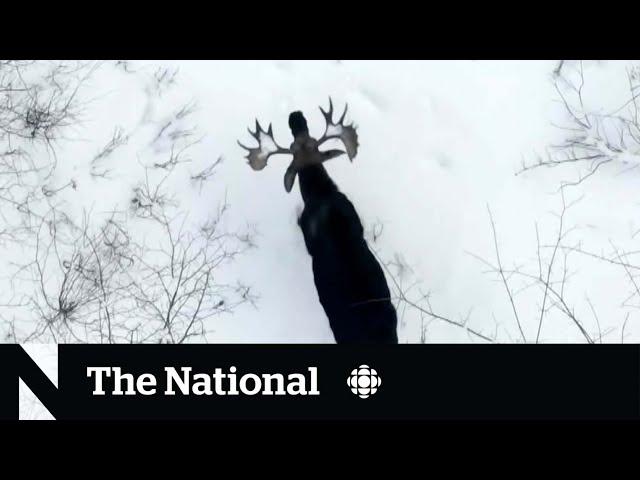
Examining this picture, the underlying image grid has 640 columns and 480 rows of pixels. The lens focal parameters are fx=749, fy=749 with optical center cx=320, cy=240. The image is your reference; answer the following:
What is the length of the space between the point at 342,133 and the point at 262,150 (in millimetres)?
745

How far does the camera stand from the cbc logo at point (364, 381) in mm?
6156

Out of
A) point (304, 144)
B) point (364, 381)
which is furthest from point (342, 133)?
point (364, 381)

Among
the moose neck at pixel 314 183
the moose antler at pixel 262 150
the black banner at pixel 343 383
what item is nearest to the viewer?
the black banner at pixel 343 383

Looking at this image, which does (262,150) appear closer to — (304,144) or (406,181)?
(304,144)

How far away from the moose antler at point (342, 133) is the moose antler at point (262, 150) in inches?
15.4

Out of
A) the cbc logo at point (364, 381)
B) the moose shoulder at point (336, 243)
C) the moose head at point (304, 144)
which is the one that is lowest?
the cbc logo at point (364, 381)

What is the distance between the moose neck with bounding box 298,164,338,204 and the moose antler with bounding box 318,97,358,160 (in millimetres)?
270

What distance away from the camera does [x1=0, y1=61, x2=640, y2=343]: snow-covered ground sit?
6801mm

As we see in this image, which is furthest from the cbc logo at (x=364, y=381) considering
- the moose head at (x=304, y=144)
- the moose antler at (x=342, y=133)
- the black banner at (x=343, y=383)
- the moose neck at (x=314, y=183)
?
the moose antler at (x=342, y=133)

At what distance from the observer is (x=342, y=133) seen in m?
6.76

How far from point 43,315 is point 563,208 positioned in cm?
488

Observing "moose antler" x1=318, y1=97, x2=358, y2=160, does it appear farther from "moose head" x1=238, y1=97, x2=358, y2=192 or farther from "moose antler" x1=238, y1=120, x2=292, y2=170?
"moose antler" x1=238, y1=120, x2=292, y2=170

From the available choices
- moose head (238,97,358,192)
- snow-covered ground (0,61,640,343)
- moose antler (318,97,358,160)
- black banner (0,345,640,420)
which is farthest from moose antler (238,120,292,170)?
black banner (0,345,640,420)

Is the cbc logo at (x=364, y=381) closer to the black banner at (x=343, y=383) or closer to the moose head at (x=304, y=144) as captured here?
the black banner at (x=343, y=383)
